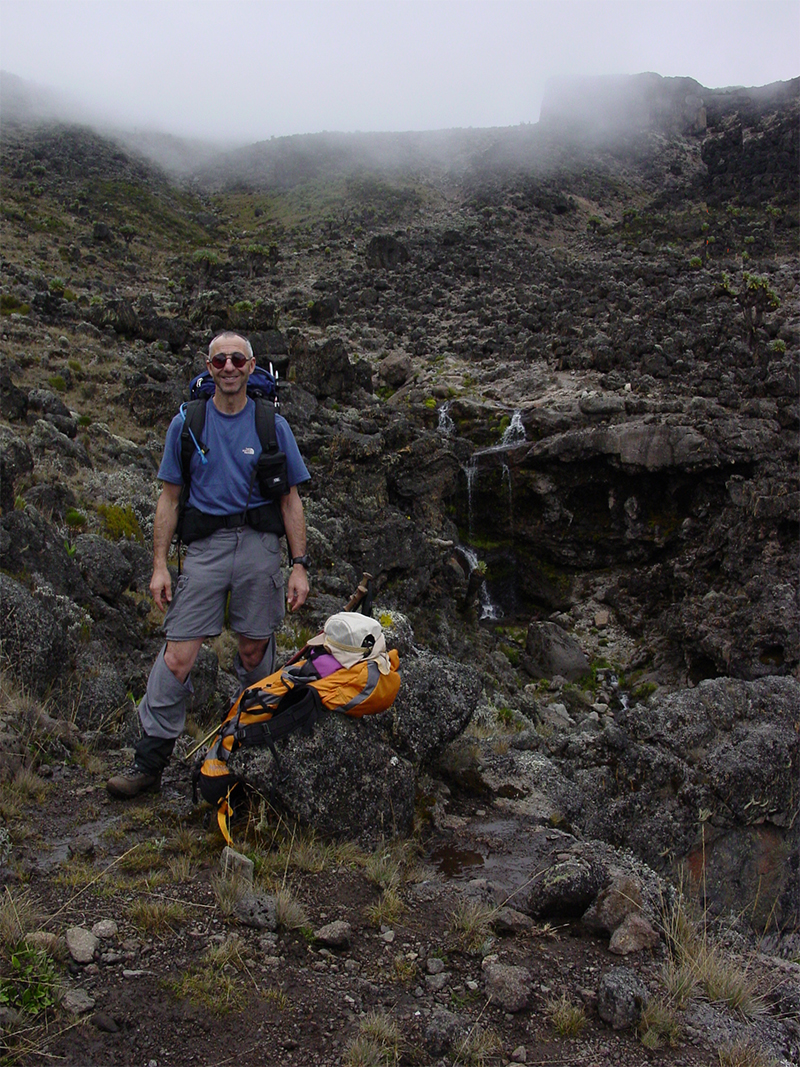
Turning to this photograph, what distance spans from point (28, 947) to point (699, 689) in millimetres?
6259

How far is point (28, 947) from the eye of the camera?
7.48 feet

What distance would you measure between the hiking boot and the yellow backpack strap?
59 centimetres

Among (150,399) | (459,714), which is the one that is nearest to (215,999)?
(459,714)

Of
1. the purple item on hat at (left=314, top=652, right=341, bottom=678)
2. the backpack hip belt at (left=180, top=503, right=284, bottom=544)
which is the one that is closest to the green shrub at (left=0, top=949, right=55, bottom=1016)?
the purple item on hat at (left=314, top=652, right=341, bottom=678)

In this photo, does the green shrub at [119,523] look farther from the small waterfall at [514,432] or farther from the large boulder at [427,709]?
the small waterfall at [514,432]

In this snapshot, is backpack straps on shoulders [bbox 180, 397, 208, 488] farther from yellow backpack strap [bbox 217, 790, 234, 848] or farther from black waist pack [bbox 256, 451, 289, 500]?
yellow backpack strap [bbox 217, 790, 234, 848]

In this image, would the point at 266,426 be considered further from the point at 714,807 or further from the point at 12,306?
the point at 12,306

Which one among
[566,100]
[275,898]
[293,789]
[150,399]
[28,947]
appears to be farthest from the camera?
[566,100]

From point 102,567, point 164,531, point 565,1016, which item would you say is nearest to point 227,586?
point 164,531

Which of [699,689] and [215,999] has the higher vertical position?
[215,999]

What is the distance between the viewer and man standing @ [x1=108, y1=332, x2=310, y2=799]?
3.63 meters

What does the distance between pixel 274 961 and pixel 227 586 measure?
1.87m

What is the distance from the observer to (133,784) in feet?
12.2

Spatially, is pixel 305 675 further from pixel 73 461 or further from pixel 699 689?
pixel 73 461
